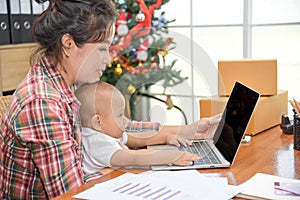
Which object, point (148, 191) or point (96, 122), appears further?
point (96, 122)

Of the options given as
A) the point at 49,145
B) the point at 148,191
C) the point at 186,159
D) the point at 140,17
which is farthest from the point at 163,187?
the point at 140,17

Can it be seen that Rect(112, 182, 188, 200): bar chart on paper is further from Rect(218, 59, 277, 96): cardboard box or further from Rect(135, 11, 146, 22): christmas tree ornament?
Rect(135, 11, 146, 22): christmas tree ornament

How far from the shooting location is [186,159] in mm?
1237

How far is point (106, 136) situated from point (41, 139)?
8.4 inches

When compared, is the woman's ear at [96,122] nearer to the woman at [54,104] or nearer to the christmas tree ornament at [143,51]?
the woman at [54,104]

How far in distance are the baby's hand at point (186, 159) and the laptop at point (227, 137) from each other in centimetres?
1

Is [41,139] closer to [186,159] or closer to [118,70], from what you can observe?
[186,159]

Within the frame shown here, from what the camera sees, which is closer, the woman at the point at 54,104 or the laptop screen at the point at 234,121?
the woman at the point at 54,104

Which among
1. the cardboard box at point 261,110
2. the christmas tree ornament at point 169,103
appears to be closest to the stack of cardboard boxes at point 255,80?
the cardboard box at point 261,110

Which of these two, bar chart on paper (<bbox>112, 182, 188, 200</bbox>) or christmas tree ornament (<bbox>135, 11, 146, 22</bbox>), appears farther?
christmas tree ornament (<bbox>135, 11, 146, 22</bbox>)

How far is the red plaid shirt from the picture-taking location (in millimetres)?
1128

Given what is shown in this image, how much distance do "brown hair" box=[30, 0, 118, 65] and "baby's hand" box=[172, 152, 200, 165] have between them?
1.29ft

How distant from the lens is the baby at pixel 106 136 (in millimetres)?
1233

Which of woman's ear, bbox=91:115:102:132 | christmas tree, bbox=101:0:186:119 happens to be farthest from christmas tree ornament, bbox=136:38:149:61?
Answer: woman's ear, bbox=91:115:102:132
